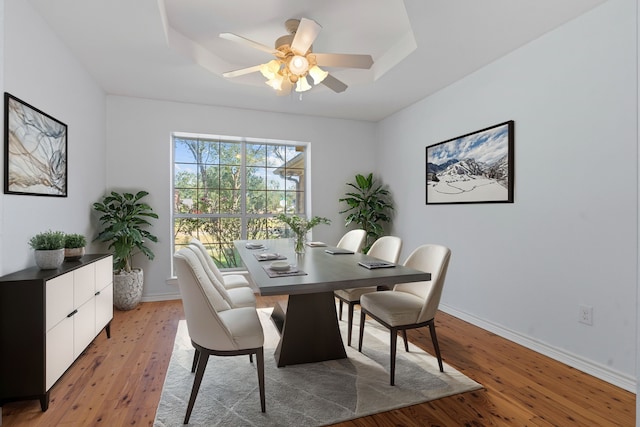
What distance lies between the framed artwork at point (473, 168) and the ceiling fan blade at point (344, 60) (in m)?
1.49

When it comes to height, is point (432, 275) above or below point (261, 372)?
above

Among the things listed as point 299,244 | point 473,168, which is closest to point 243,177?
point 299,244

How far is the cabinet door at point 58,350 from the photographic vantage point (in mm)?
1933

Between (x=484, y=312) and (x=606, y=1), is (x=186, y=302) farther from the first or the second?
(x=606, y=1)

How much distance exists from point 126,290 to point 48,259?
5.71ft

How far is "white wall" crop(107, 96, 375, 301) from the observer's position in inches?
161

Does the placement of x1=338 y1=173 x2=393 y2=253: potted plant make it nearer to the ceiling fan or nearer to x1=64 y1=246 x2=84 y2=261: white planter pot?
the ceiling fan

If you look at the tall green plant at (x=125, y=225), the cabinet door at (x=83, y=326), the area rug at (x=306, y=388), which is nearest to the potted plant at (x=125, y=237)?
the tall green plant at (x=125, y=225)

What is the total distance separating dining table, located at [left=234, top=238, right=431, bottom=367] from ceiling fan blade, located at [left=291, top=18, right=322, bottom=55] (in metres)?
1.57

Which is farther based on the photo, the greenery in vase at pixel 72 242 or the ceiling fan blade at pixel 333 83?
the ceiling fan blade at pixel 333 83

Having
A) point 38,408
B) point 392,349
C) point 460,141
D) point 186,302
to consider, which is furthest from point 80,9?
point 460,141

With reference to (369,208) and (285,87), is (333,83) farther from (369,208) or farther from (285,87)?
(369,208)

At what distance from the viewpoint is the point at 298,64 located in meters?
2.51

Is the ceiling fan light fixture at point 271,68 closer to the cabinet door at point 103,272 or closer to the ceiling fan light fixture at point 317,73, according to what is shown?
the ceiling fan light fixture at point 317,73
